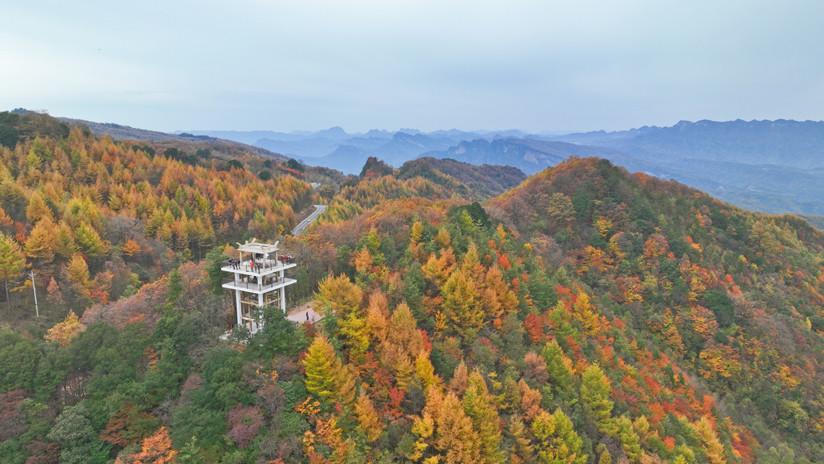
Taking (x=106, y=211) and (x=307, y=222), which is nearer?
(x=106, y=211)

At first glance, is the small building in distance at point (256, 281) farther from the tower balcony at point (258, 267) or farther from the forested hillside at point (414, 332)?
the forested hillside at point (414, 332)

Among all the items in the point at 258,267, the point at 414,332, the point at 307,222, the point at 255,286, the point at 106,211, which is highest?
the point at 106,211

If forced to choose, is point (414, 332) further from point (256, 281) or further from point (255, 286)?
point (256, 281)

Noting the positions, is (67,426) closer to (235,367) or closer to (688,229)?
(235,367)

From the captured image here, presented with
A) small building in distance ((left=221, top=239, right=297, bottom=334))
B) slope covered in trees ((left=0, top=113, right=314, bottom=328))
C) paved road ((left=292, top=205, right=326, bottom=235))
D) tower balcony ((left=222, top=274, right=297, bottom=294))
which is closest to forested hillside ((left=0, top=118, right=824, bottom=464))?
slope covered in trees ((left=0, top=113, right=314, bottom=328))

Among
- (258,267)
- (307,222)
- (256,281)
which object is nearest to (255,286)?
(256,281)

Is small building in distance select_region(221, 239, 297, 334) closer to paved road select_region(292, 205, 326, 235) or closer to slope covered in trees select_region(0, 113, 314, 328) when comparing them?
slope covered in trees select_region(0, 113, 314, 328)

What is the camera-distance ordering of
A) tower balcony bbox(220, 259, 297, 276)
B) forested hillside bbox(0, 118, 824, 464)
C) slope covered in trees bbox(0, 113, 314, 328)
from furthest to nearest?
1. slope covered in trees bbox(0, 113, 314, 328)
2. tower balcony bbox(220, 259, 297, 276)
3. forested hillside bbox(0, 118, 824, 464)

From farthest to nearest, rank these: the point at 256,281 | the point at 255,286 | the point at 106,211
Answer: the point at 106,211 < the point at 256,281 < the point at 255,286
